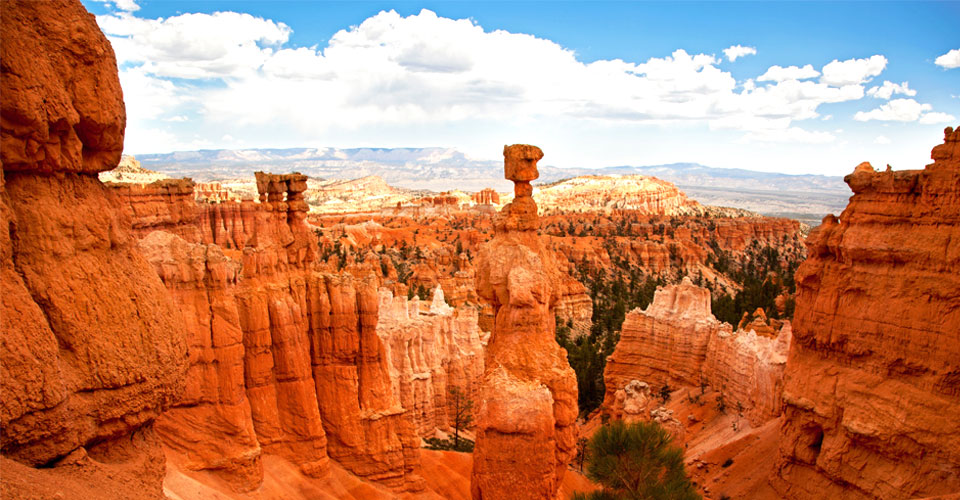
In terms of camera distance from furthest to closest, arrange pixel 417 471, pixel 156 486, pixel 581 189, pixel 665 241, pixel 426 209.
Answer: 1. pixel 581 189
2. pixel 426 209
3. pixel 665 241
4. pixel 417 471
5. pixel 156 486

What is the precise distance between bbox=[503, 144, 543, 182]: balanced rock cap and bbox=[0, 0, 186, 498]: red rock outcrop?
8.45 meters

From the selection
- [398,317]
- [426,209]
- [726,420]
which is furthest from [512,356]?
[426,209]

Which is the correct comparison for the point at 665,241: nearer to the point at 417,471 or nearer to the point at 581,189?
the point at 417,471

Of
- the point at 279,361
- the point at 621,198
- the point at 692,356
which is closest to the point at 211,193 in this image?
the point at 692,356

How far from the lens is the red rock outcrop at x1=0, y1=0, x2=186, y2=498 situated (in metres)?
4.43

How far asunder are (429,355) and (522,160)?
39.8 ft

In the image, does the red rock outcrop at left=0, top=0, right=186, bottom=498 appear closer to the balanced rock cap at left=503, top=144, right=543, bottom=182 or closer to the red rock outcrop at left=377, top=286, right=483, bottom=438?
the balanced rock cap at left=503, top=144, right=543, bottom=182

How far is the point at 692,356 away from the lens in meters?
26.9

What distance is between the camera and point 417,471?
52.7 ft

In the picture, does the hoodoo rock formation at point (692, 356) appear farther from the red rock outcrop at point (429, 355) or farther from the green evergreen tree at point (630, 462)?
the green evergreen tree at point (630, 462)

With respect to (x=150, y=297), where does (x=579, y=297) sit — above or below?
below

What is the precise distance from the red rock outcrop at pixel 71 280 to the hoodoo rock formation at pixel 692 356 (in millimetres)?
17235

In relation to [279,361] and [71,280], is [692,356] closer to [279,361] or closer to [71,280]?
[279,361]

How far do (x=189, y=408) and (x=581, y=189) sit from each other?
156 metres
